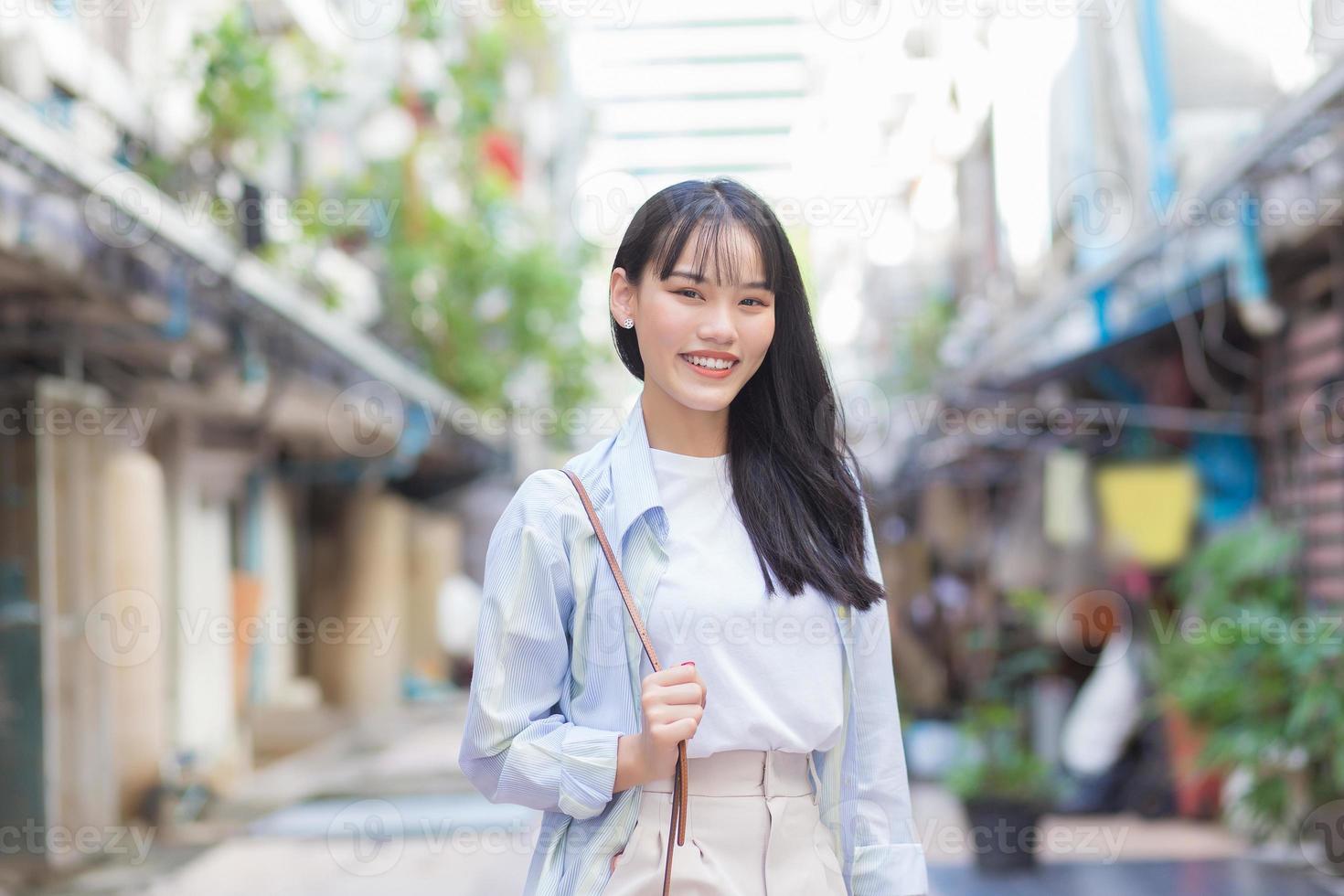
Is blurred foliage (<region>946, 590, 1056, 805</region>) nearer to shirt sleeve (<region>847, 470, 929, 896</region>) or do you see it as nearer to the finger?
shirt sleeve (<region>847, 470, 929, 896</region>)

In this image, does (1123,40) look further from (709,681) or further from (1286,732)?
(709,681)

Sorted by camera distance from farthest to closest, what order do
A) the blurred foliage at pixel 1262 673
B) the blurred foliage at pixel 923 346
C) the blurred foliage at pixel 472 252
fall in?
the blurred foliage at pixel 923 346
the blurred foliage at pixel 472 252
the blurred foliage at pixel 1262 673

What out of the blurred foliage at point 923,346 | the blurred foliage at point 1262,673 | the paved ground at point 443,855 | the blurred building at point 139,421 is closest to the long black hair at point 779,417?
the blurred building at point 139,421

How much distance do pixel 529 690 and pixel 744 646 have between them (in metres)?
0.26

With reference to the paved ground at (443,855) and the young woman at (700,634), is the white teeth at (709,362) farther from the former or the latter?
the paved ground at (443,855)

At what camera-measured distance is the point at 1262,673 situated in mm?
6789

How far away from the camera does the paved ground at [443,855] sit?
6.71 metres

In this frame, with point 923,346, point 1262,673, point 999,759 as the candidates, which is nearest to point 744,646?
point 999,759

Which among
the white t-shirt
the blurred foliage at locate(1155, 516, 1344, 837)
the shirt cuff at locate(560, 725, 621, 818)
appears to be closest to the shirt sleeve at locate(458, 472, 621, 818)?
the shirt cuff at locate(560, 725, 621, 818)

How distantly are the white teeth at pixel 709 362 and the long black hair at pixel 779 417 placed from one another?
0.34 ft

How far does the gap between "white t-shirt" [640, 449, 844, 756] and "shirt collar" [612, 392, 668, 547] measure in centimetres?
3

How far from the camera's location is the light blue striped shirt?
169cm

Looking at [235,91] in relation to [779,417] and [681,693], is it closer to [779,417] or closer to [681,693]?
[779,417]

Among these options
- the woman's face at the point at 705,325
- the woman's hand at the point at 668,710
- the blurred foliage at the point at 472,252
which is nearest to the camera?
the woman's hand at the point at 668,710
